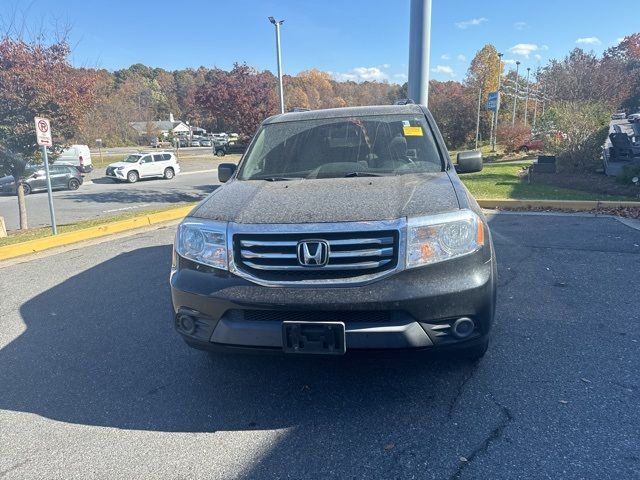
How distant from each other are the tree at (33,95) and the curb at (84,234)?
4.28 metres

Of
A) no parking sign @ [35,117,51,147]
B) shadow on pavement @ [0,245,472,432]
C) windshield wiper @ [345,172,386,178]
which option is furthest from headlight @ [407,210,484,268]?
no parking sign @ [35,117,51,147]

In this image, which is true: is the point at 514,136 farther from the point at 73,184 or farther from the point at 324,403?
the point at 324,403

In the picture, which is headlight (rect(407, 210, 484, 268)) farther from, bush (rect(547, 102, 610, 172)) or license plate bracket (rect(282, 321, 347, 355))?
bush (rect(547, 102, 610, 172))

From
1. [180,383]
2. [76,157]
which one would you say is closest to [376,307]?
[180,383]

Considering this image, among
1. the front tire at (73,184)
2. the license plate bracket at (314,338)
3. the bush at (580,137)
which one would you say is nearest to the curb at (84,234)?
the license plate bracket at (314,338)

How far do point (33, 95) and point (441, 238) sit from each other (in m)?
11.5

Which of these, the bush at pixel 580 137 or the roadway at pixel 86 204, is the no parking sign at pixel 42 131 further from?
the bush at pixel 580 137

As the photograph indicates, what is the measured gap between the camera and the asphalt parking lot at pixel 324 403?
2.32 metres

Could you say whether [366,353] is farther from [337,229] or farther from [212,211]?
[212,211]

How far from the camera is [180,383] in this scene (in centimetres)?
315

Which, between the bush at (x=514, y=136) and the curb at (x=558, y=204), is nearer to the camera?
the curb at (x=558, y=204)

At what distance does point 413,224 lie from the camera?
249 centimetres

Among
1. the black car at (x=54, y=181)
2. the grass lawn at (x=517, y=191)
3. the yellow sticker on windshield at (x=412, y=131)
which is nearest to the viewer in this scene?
the yellow sticker on windshield at (x=412, y=131)

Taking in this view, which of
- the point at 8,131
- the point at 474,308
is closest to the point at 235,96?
the point at 8,131
